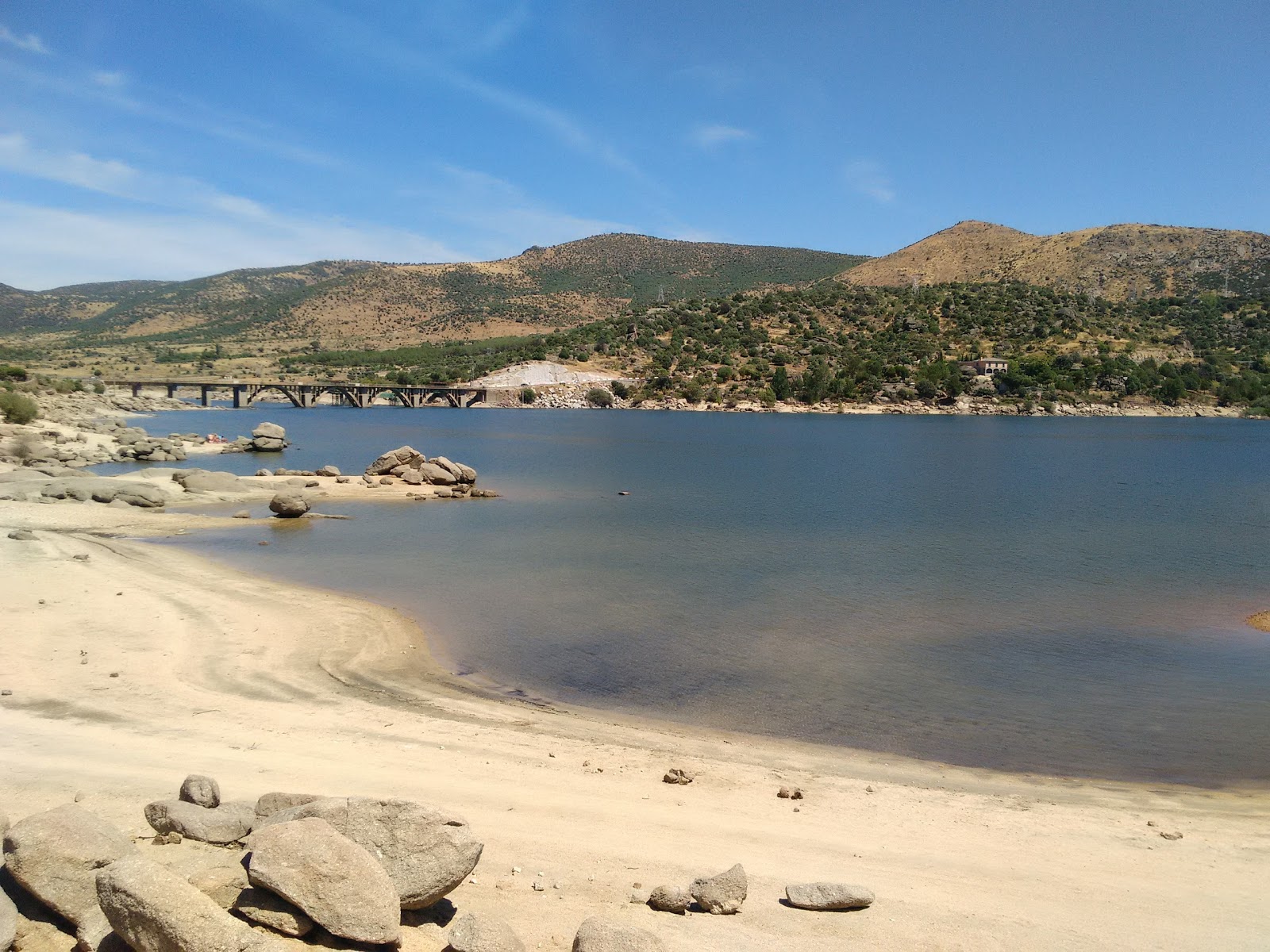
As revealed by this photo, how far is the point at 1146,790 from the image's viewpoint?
31.8ft

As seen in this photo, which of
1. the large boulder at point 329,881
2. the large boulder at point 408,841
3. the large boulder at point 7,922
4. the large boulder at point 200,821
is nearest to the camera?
the large boulder at point 7,922

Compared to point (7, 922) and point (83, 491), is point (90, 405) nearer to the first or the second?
point (83, 491)

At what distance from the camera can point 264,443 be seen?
49719 millimetres

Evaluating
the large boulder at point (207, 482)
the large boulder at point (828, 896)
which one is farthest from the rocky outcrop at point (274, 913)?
the large boulder at point (207, 482)

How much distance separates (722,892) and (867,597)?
45.3 feet

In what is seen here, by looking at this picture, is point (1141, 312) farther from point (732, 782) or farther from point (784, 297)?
point (732, 782)

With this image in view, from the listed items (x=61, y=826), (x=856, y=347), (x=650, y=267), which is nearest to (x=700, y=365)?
(x=856, y=347)

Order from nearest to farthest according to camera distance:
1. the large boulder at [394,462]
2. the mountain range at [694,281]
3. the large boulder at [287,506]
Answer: the large boulder at [287,506]
the large boulder at [394,462]
the mountain range at [694,281]

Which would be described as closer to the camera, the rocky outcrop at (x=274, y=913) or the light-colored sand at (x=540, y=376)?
the rocky outcrop at (x=274, y=913)

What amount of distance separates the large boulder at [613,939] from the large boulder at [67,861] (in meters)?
2.60

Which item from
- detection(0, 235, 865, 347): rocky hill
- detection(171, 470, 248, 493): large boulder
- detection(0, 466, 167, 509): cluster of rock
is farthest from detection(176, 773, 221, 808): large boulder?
detection(0, 235, 865, 347): rocky hill

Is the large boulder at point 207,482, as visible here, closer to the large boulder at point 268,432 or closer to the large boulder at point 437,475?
the large boulder at point 437,475

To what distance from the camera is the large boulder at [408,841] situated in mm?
5355

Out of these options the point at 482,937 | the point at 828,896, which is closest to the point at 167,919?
the point at 482,937
